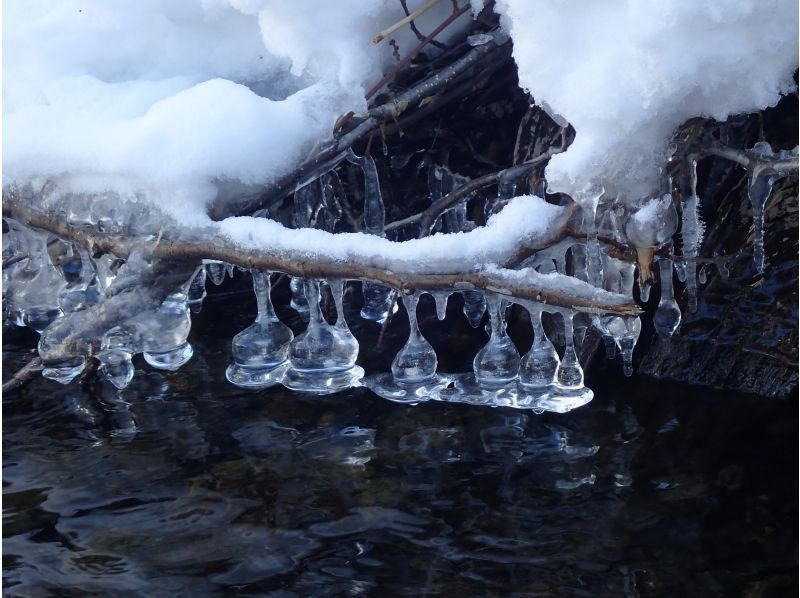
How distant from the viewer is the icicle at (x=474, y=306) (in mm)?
3553

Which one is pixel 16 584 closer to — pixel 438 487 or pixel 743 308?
pixel 438 487

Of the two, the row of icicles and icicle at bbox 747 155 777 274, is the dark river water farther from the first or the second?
icicle at bbox 747 155 777 274

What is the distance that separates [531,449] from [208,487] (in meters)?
0.98

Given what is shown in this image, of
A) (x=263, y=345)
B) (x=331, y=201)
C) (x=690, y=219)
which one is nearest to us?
(x=690, y=219)

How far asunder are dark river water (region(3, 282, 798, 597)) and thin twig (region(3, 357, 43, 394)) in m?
0.08

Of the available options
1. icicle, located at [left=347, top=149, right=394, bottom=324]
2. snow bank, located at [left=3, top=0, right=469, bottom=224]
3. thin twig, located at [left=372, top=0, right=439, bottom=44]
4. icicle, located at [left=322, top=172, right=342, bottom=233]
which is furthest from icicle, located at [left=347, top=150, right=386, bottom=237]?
thin twig, located at [left=372, top=0, right=439, bottom=44]

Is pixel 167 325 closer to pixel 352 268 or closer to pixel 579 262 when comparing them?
pixel 352 268

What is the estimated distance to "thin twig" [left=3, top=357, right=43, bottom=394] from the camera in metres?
3.09

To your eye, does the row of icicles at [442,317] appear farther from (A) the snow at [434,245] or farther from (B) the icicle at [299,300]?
(B) the icicle at [299,300]

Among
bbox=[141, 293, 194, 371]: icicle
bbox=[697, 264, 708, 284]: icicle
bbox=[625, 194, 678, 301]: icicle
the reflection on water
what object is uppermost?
bbox=[697, 264, 708, 284]: icicle

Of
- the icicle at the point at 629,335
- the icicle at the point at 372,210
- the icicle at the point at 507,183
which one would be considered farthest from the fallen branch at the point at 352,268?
the icicle at the point at 372,210

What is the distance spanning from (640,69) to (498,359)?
2.95 ft

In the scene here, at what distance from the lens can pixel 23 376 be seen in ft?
10.5

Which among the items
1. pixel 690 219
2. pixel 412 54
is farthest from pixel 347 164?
pixel 690 219
